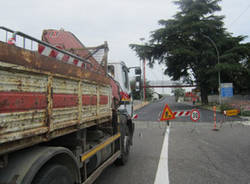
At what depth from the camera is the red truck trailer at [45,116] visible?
5.51 ft

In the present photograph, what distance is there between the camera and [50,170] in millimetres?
2002

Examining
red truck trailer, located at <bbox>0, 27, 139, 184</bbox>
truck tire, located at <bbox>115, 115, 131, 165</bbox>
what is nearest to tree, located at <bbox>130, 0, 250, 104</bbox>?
truck tire, located at <bbox>115, 115, 131, 165</bbox>

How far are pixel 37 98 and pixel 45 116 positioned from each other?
0.21 meters

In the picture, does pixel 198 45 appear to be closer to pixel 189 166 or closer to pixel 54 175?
pixel 189 166

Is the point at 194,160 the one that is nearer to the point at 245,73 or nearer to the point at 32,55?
the point at 32,55

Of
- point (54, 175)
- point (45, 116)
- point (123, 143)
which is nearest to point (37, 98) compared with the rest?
point (45, 116)

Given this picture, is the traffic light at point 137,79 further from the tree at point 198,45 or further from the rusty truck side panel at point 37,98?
the tree at point 198,45

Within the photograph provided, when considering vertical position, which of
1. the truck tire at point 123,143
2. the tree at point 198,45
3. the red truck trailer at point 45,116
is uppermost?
the tree at point 198,45

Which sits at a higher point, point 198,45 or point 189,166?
point 198,45

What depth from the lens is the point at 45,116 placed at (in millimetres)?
2080

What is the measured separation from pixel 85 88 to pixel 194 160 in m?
3.62

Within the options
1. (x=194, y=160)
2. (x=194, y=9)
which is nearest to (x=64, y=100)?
(x=194, y=160)

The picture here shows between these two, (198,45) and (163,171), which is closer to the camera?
(163,171)

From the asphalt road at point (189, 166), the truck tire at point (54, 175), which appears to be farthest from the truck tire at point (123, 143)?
the truck tire at point (54, 175)
